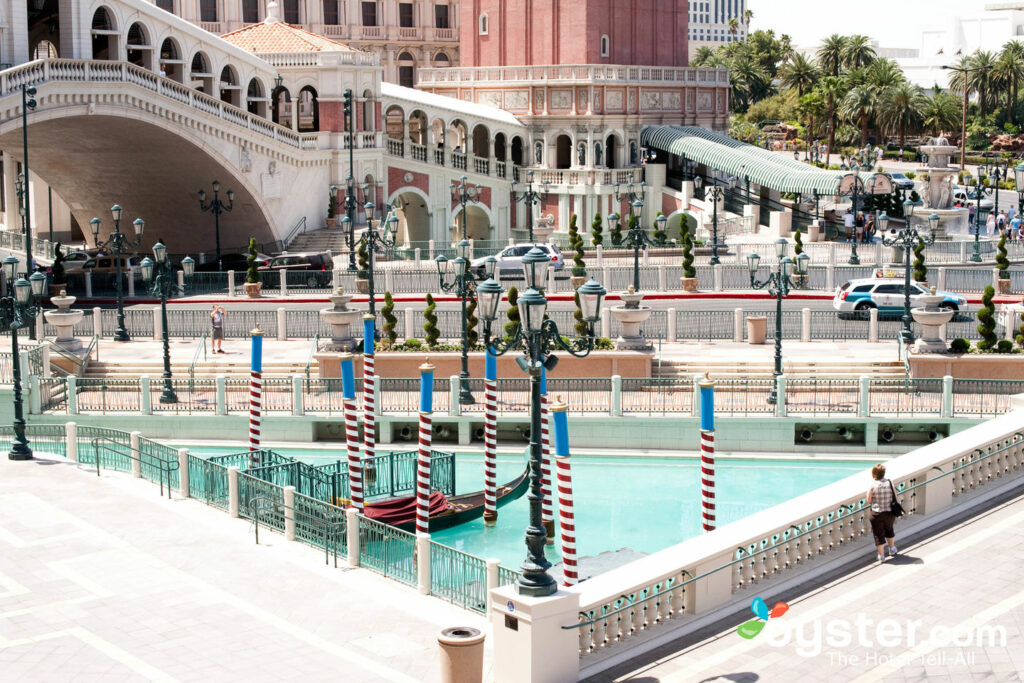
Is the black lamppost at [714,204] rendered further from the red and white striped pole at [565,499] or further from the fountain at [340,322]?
the red and white striped pole at [565,499]

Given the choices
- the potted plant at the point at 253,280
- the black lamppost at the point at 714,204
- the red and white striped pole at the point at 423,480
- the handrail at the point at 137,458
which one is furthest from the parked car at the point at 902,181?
the handrail at the point at 137,458

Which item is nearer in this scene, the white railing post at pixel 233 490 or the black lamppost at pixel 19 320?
the white railing post at pixel 233 490

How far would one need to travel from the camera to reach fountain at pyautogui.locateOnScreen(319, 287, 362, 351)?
36.3m

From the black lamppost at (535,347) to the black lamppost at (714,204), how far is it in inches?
1088

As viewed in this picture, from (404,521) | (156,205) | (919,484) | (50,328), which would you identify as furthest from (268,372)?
(156,205)

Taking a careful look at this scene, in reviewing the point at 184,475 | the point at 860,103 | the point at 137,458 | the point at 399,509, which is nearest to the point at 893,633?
the point at 399,509

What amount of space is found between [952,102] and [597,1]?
38.2 meters

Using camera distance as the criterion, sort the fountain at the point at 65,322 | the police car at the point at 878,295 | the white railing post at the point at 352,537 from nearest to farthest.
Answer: the white railing post at the point at 352,537, the fountain at the point at 65,322, the police car at the point at 878,295

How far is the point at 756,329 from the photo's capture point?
39.1 m

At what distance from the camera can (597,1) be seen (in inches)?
2756

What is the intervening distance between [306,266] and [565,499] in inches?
1270

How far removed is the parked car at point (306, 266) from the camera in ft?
159

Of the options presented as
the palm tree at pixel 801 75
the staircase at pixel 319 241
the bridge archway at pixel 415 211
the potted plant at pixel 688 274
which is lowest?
the potted plant at pixel 688 274

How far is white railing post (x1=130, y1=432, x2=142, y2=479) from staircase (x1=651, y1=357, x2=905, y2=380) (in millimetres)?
13887
